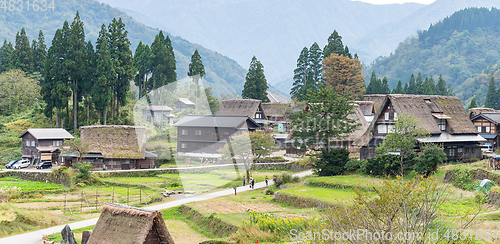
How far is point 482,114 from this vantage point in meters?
42.2

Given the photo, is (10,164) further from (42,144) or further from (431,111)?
(431,111)

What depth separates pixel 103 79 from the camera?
43062 mm

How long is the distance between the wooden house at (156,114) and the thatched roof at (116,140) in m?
1.91

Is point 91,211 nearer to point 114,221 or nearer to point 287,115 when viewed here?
point 114,221

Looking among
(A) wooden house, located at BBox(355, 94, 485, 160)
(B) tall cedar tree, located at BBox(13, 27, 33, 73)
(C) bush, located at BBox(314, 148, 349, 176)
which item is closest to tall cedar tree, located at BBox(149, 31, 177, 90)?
(B) tall cedar tree, located at BBox(13, 27, 33, 73)

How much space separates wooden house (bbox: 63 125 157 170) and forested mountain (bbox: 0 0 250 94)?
313ft

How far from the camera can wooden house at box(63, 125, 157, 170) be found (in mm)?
38594

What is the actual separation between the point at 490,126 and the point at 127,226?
41039mm

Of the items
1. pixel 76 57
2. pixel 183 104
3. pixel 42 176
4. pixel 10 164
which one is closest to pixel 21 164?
pixel 10 164

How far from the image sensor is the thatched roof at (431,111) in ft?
98.4

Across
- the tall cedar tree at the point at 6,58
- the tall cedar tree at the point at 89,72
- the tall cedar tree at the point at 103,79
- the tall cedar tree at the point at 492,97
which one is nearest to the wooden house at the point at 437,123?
the tall cedar tree at the point at 103,79

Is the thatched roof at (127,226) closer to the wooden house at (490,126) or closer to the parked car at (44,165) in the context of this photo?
the parked car at (44,165)

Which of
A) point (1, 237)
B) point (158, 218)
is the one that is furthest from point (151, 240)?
point (1, 237)

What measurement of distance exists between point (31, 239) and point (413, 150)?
929 inches
